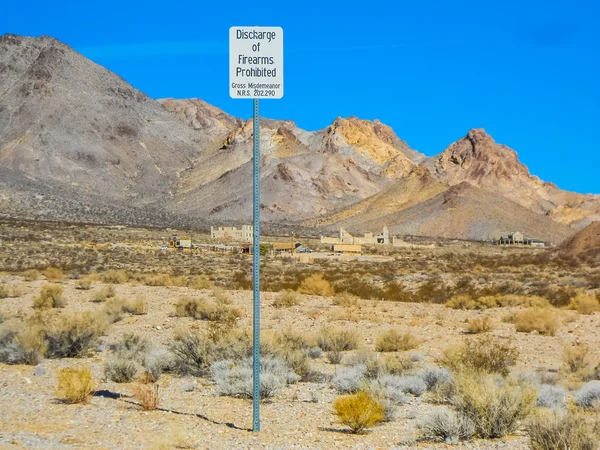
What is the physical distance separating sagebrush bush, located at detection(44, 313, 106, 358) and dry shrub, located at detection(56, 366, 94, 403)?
3848mm

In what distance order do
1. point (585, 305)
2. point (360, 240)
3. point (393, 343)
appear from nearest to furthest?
point (393, 343) < point (585, 305) < point (360, 240)

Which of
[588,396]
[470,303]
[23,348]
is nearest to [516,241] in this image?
[470,303]

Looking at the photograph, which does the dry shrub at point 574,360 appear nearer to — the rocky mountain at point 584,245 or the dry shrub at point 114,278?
the dry shrub at point 114,278

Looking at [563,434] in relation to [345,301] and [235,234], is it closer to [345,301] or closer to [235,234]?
[345,301]

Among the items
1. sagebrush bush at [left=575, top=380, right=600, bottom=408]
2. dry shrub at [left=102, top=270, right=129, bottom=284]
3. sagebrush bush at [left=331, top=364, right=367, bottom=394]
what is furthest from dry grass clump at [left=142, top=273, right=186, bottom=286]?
sagebrush bush at [left=575, top=380, right=600, bottom=408]

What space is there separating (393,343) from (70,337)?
6289 mm

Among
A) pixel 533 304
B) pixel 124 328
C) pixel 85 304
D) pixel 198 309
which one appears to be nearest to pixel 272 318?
pixel 198 309

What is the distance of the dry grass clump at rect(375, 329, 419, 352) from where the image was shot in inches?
639

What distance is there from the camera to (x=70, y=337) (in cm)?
1426

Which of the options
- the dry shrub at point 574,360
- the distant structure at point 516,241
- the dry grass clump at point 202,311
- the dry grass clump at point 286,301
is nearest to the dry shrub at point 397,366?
the dry shrub at point 574,360

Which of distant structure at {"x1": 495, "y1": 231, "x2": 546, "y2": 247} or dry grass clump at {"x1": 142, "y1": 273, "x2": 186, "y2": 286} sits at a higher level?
distant structure at {"x1": 495, "y1": 231, "x2": 546, "y2": 247}

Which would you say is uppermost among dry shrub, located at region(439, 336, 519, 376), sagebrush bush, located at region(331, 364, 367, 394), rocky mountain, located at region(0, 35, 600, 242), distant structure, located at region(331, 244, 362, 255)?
rocky mountain, located at region(0, 35, 600, 242)

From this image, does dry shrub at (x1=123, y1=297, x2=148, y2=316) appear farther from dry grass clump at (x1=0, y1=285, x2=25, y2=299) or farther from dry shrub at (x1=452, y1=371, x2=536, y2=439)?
dry shrub at (x1=452, y1=371, x2=536, y2=439)

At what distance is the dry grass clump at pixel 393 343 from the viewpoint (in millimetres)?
16219
